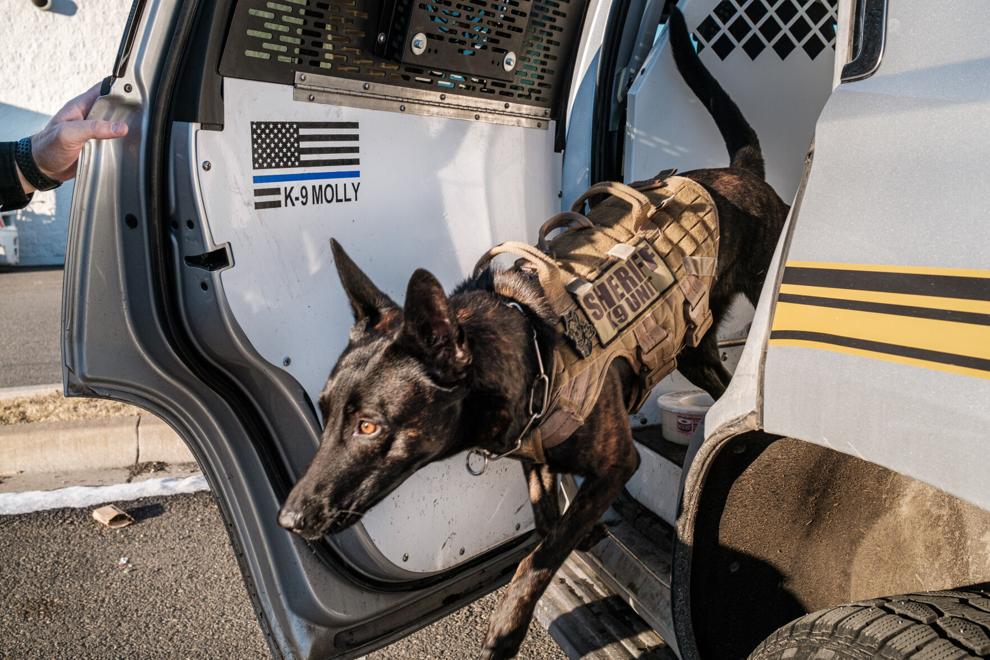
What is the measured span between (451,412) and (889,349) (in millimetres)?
1145

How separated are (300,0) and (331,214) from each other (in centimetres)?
56

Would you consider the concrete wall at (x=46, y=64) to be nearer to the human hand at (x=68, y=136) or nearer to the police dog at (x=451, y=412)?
the human hand at (x=68, y=136)

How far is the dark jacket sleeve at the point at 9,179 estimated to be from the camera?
2.33 meters

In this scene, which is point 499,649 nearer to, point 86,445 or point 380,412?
point 380,412

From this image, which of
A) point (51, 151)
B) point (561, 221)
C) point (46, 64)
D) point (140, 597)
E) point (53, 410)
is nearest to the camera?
point (51, 151)

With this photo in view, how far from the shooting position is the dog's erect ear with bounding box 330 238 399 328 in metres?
2.10

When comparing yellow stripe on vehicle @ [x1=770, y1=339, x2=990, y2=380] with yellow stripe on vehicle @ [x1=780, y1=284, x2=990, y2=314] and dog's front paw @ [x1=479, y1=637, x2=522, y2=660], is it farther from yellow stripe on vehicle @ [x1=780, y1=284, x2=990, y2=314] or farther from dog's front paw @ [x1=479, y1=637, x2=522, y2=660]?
dog's front paw @ [x1=479, y1=637, x2=522, y2=660]

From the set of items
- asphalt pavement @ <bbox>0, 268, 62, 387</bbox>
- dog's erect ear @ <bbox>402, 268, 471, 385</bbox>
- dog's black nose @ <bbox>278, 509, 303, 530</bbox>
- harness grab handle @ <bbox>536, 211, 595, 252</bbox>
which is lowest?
asphalt pavement @ <bbox>0, 268, 62, 387</bbox>

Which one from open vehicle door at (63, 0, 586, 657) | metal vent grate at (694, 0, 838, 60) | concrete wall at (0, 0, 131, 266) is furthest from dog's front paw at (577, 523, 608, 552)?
concrete wall at (0, 0, 131, 266)

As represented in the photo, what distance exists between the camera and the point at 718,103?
2.98m

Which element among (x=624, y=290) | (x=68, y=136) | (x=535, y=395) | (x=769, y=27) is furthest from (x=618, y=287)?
(x=68, y=136)

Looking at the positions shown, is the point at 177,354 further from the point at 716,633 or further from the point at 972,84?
the point at 972,84

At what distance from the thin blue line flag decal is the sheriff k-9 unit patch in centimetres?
77

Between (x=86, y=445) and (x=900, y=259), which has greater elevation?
(x=900, y=259)
